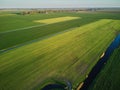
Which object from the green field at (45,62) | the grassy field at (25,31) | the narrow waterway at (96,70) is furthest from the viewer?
A: the grassy field at (25,31)

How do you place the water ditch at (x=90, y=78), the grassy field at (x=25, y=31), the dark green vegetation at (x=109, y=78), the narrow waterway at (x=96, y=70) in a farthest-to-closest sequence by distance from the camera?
the grassy field at (x=25, y=31)
the narrow waterway at (x=96, y=70)
the water ditch at (x=90, y=78)
the dark green vegetation at (x=109, y=78)

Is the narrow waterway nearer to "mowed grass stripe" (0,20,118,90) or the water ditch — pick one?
the water ditch

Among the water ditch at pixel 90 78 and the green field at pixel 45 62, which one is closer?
the water ditch at pixel 90 78

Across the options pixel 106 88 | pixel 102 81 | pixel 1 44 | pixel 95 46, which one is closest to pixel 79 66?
pixel 102 81

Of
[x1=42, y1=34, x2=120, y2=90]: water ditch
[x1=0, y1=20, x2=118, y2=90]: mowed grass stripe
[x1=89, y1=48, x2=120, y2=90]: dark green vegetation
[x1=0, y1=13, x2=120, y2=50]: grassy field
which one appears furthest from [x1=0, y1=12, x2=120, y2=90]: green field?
[x1=89, y1=48, x2=120, y2=90]: dark green vegetation

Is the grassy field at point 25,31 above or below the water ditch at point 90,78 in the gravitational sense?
below

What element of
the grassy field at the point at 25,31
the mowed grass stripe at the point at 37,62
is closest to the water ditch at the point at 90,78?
the mowed grass stripe at the point at 37,62

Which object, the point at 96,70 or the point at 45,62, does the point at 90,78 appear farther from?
the point at 45,62

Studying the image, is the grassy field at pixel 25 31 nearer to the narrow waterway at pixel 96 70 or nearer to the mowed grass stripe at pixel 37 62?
the mowed grass stripe at pixel 37 62

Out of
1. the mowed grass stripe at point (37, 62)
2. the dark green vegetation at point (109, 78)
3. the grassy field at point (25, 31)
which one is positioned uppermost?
the dark green vegetation at point (109, 78)

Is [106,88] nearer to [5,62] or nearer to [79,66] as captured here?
[79,66]
